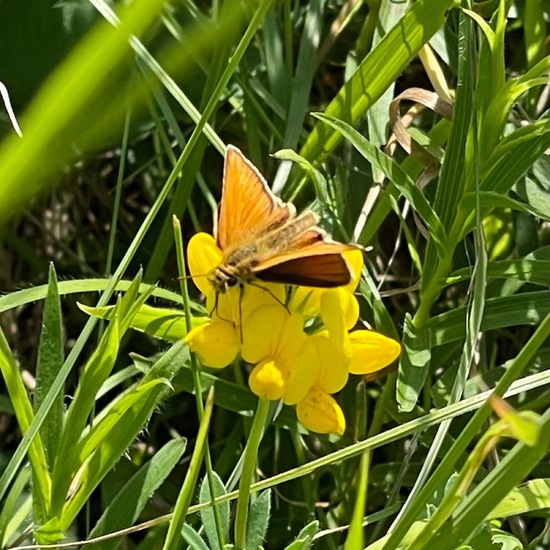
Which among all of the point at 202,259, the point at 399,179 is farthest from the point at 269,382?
the point at 399,179

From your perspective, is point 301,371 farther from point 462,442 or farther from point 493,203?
point 493,203

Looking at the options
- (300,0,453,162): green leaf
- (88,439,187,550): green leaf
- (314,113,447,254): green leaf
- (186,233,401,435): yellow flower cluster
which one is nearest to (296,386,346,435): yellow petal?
(186,233,401,435): yellow flower cluster

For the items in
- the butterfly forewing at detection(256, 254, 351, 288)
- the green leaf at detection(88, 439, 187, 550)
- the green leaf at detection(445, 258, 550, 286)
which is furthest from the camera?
the green leaf at detection(445, 258, 550, 286)

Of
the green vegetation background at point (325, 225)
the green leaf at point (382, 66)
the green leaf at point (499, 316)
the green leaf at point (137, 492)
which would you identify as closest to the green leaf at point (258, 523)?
the green vegetation background at point (325, 225)

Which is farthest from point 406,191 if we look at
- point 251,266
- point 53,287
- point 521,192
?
point 53,287

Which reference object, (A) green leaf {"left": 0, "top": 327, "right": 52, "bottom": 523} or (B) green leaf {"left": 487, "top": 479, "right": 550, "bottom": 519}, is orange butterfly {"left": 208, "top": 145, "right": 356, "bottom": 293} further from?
(B) green leaf {"left": 487, "top": 479, "right": 550, "bottom": 519}

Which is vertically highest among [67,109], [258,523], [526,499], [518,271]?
[67,109]

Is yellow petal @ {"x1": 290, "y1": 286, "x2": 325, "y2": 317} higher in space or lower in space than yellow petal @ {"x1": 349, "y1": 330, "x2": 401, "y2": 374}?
higher
